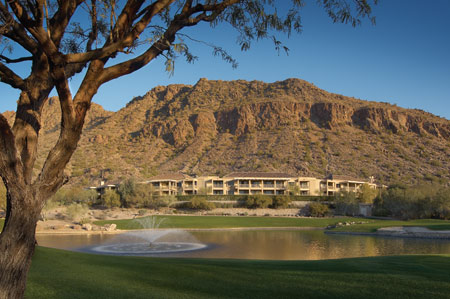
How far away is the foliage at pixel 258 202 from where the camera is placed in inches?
2417

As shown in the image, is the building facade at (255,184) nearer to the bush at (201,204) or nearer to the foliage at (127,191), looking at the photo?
A: the foliage at (127,191)

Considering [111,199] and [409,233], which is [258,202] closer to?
[111,199]

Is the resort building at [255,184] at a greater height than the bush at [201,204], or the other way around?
the resort building at [255,184]

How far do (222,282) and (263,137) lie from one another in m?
95.9

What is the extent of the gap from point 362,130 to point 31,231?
10938cm

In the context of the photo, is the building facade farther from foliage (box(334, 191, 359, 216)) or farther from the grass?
the grass

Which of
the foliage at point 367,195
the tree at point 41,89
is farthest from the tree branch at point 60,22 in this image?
the foliage at point 367,195

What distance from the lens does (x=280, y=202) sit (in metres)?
61.8

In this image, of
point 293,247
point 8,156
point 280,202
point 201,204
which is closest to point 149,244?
point 293,247

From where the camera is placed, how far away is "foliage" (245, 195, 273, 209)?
6139 cm

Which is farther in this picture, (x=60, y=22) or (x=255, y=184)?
(x=255, y=184)

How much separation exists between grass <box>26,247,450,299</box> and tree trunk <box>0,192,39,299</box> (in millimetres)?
2904

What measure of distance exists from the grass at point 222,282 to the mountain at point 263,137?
7503 centimetres

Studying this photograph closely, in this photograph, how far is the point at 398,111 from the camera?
111312 mm
